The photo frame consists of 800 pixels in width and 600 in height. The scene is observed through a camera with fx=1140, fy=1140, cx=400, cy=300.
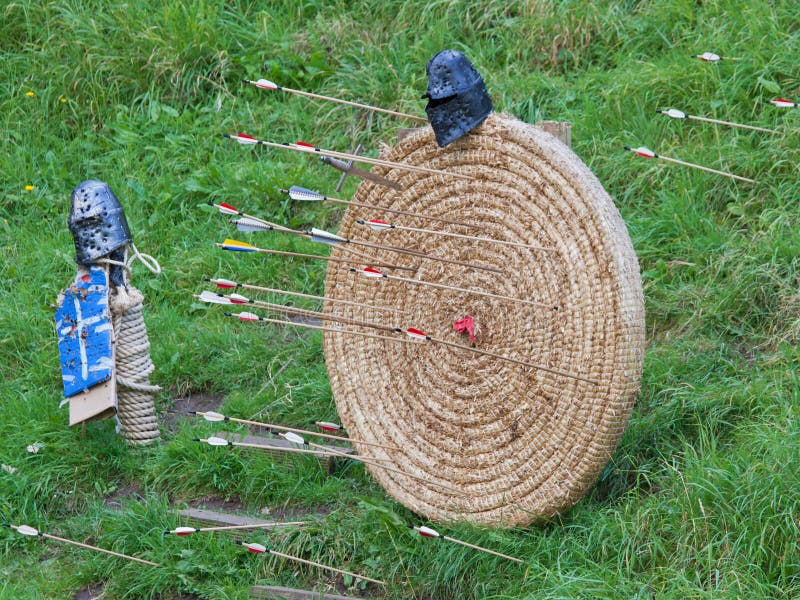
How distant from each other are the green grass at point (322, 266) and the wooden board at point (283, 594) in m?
0.11

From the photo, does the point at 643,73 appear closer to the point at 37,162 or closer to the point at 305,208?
the point at 305,208

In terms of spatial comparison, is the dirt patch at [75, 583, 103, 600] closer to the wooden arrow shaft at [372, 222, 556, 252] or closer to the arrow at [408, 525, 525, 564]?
the arrow at [408, 525, 525, 564]

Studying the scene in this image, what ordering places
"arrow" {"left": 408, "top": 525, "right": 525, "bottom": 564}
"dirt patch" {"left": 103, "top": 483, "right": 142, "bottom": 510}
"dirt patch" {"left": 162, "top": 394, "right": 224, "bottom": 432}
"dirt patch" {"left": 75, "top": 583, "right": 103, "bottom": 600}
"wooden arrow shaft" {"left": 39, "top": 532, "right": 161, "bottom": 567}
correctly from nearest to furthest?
"arrow" {"left": 408, "top": 525, "right": 525, "bottom": 564}, "wooden arrow shaft" {"left": 39, "top": 532, "right": 161, "bottom": 567}, "dirt patch" {"left": 75, "top": 583, "right": 103, "bottom": 600}, "dirt patch" {"left": 103, "top": 483, "right": 142, "bottom": 510}, "dirt patch" {"left": 162, "top": 394, "right": 224, "bottom": 432}

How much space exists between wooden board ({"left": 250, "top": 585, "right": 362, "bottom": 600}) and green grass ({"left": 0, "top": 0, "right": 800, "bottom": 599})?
0.35ft

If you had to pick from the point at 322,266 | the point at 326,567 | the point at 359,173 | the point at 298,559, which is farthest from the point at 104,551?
the point at 322,266

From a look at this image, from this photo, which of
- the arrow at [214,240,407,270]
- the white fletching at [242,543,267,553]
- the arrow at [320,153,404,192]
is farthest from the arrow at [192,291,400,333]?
the white fletching at [242,543,267,553]

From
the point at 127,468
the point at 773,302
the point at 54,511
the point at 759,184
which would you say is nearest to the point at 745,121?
the point at 759,184

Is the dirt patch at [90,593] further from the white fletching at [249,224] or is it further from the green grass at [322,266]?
the white fletching at [249,224]

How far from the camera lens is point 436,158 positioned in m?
4.25

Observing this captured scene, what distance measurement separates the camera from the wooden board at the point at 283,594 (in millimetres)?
3930

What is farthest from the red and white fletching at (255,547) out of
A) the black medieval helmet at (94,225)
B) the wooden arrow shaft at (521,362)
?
the black medieval helmet at (94,225)

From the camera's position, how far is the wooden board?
3.93m

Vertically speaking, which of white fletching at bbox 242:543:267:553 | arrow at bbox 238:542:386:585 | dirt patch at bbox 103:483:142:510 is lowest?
dirt patch at bbox 103:483:142:510

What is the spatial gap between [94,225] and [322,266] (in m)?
1.31
